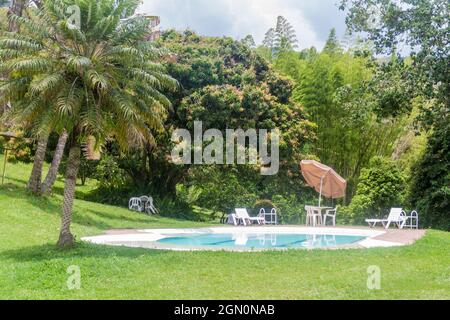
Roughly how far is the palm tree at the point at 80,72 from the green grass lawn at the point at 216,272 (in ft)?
5.03

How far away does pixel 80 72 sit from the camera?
9.81 meters

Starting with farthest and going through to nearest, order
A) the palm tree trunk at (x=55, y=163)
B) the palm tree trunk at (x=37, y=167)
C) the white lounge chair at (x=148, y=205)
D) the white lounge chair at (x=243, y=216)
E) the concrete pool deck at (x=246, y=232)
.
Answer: the white lounge chair at (x=148, y=205)
the white lounge chair at (x=243, y=216)
the palm tree trunk at (x=55, y=163)
the palm tree trunk at (x=37, y=167)
the concrete pool deck at (x=246, y=232)

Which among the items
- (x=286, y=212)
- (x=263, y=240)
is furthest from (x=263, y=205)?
(x=263, y=240)

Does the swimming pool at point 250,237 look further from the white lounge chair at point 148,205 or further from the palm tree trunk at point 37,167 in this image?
the white lounge chair at point 148,205

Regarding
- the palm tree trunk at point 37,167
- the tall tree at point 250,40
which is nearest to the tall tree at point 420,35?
the palm tree trunk at point 37,167

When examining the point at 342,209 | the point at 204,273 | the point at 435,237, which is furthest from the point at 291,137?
the point at 204,273

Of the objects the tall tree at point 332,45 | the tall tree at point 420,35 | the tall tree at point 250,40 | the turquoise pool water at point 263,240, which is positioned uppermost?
the tall tree at point 250,40

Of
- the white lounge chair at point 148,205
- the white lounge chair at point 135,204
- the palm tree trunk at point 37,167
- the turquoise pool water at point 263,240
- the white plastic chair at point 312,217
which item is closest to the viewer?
the turquoise pool water at point 263,240

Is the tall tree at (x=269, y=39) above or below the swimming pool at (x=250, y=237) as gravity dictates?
above

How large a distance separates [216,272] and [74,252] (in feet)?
10.7

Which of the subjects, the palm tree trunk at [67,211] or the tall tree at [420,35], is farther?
the tall tree at [420,35]

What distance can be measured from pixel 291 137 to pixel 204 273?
1591 centimetres

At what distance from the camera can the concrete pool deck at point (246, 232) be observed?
11.7 m
